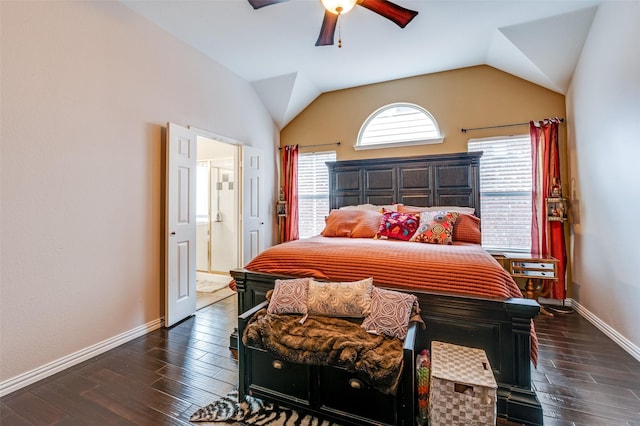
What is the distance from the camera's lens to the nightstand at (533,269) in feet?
10.1

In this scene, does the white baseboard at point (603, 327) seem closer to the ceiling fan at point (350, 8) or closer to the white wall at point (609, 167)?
the white wall at point (609, 167)

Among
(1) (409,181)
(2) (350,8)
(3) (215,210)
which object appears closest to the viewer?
(2) (350,8)

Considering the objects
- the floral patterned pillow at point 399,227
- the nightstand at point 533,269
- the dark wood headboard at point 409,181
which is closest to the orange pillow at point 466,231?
the floral patterned pillow at point 399,227

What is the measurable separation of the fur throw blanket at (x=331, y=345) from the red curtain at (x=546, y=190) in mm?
2900

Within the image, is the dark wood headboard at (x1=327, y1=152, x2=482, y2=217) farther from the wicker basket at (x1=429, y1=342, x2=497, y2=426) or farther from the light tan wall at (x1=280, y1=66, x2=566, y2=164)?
the wicker basket at (x1=429, y1=342, x2=497, y2=426)

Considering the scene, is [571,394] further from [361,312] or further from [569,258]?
[569,258]

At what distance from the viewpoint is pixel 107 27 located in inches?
97.5

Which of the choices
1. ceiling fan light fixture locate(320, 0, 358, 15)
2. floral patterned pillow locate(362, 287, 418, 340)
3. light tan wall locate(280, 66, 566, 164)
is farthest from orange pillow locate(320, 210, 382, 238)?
ceiling fan light fixture locate(320, 0, 358, 15)

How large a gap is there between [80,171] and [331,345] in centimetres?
238

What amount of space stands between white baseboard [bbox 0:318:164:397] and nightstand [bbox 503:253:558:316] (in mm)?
3869

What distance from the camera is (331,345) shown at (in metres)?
1.55

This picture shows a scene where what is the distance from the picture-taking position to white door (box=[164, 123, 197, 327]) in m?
2.90

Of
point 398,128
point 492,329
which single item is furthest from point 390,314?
point 398,128

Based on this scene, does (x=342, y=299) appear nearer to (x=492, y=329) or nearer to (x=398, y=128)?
(x=492, y=329)
